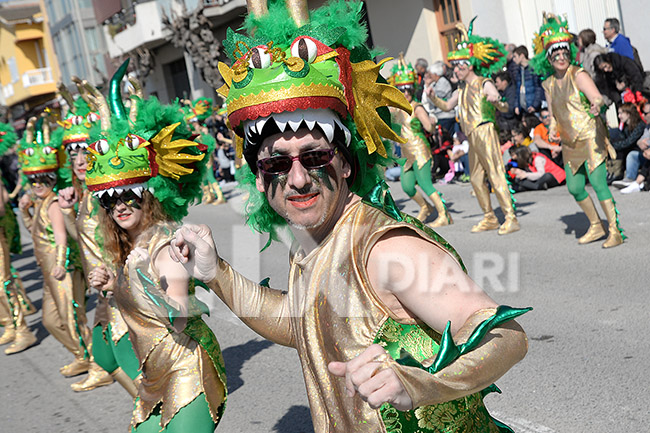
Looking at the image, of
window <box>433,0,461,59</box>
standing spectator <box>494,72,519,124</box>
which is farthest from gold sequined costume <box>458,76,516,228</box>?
window <box>433,0,461,59</box>

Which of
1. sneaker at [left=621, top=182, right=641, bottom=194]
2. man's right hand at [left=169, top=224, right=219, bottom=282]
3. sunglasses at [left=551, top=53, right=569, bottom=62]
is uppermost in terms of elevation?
sunglasses at [left=551, top=53, right=569, bottom=62]

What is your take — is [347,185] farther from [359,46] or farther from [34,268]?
[34,268]

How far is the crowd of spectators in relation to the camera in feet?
34.0

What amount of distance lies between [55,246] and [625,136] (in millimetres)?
7585

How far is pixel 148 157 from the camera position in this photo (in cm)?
403

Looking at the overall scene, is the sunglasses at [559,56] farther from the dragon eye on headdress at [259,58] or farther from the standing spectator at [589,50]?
the dragon eye on headdress at [259,58]

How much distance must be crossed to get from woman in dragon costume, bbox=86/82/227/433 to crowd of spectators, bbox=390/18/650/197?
6.03m

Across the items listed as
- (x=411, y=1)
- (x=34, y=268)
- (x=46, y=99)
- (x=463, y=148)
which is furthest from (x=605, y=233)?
(x=46, y=99)

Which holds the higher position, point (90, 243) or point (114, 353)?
point (90, 243)

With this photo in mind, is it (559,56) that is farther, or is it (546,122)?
(546,122)

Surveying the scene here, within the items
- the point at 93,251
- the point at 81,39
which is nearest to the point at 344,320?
the point at 93,251

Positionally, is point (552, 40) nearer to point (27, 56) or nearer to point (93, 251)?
point (93, 251)

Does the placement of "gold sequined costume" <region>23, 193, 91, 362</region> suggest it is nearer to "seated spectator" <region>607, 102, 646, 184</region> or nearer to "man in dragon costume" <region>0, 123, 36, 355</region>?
"man in dragon costume" <region>0, 123, 36, 355</region>

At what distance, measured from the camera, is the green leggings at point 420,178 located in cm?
1007
